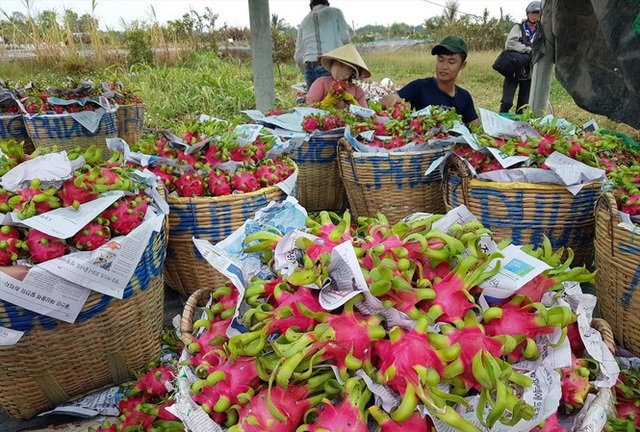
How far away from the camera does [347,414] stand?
766mm

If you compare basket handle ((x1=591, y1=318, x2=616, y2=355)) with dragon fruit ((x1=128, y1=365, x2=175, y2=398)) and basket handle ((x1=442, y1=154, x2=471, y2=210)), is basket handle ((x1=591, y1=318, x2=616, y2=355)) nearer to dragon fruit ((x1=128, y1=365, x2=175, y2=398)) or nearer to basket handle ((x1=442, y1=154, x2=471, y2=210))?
basket handle ((x1=442, y1=154, x2=471, y2=210))

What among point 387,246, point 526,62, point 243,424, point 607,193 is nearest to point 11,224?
point 243,424

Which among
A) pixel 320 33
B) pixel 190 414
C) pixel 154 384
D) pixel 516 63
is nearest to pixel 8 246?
pixel 154 384

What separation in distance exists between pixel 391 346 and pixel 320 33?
14.1ft

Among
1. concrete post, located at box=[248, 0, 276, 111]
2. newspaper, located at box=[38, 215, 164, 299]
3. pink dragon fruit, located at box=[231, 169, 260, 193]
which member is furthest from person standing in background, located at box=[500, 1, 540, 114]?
newspaper, located at box=[38, 215, 164, 299]

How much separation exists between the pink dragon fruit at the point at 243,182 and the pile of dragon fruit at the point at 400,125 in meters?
0.84

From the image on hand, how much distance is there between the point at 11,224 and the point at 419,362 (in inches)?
47.9

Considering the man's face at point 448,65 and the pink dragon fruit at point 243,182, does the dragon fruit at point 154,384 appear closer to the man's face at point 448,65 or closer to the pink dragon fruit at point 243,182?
the pink dragon fruit at point 243,182

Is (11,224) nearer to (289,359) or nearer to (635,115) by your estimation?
(289,359)

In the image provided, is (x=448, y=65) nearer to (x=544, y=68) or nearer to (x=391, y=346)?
(x=544, y=68)

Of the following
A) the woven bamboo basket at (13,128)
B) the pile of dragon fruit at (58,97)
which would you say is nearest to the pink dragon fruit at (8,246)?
the pile of dragon fruit at (58,97)

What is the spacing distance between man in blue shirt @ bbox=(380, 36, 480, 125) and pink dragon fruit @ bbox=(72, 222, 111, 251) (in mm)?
2291

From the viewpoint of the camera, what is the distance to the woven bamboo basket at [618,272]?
4.78 feet

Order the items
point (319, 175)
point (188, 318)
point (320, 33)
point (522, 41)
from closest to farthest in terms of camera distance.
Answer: point (188, 318)
point (319, 175)
point (320, 33)
point (522, 41)
